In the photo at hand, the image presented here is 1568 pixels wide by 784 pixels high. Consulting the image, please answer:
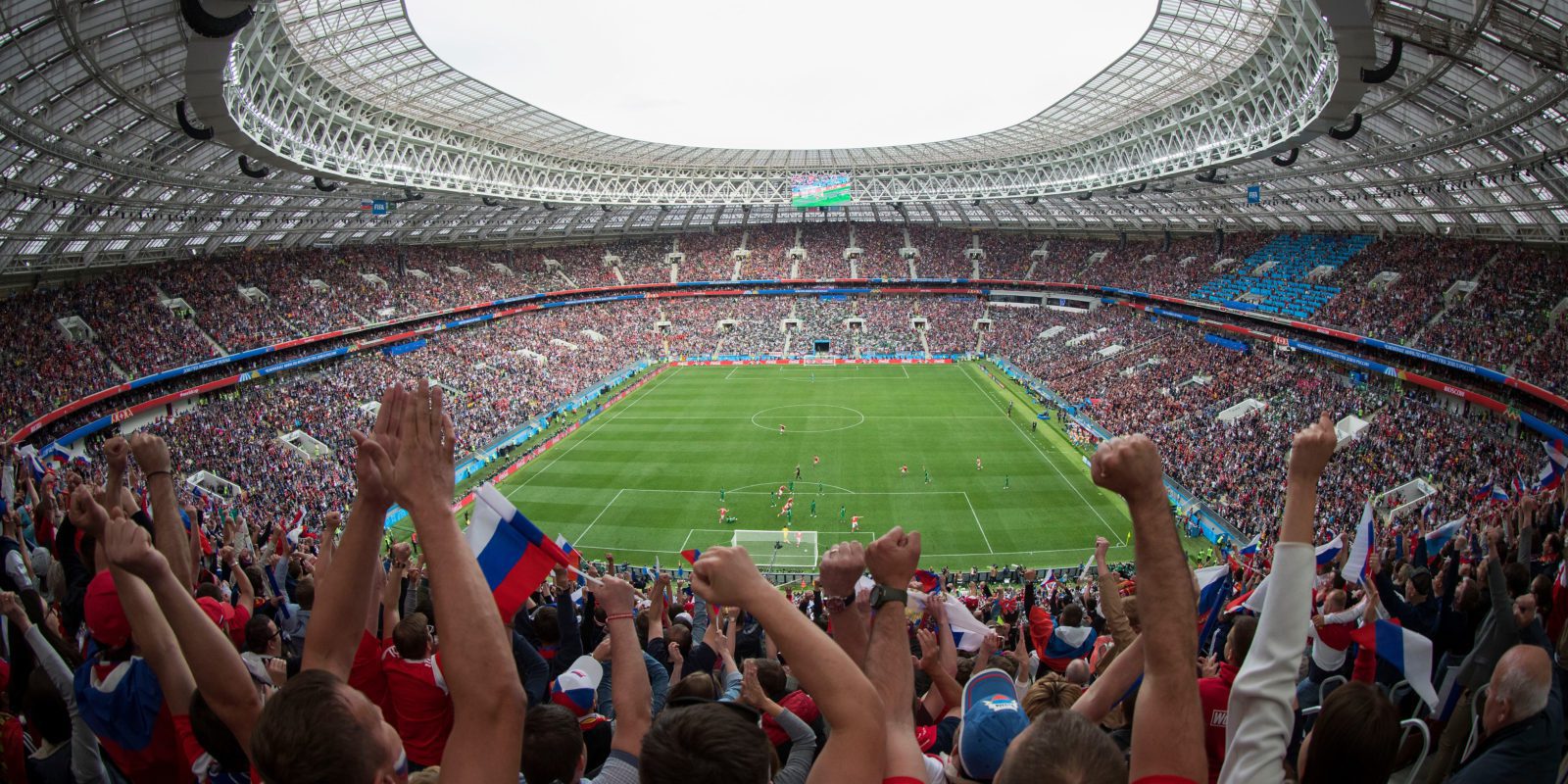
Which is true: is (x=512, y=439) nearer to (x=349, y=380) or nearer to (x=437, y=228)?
(x=349, y=380)

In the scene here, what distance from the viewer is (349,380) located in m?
48.5

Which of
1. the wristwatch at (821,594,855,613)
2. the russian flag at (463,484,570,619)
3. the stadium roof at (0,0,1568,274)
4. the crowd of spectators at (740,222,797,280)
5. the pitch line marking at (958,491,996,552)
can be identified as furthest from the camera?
the crowd of spectators at (740,222,797,280)

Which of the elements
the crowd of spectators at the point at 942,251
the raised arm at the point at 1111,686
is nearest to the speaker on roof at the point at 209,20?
the raised arm at the point at 1111,686

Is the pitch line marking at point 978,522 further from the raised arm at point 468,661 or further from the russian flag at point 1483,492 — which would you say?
the raised arm at point 468,661

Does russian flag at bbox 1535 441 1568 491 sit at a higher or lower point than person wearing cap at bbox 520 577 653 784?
lower

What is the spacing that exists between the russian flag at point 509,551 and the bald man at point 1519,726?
5323mm

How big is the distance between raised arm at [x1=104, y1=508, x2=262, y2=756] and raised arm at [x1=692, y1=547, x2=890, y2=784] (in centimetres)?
230

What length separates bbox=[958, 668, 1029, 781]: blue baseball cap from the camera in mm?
3836

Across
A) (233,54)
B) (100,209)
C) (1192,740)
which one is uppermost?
(233,54)

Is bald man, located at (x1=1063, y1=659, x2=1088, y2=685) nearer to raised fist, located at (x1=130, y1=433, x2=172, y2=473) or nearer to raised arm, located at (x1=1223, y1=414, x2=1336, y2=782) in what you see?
raised arm, located at (x1=1223, y1=414, x2=1336, y2=782)

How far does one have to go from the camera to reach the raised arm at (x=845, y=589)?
10.7ft

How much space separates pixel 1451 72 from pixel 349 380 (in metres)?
51.5

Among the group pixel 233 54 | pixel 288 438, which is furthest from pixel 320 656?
pixel 288 438

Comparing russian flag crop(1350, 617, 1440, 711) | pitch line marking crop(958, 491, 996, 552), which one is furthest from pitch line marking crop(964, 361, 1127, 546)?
russian flag crop(1350, 617, 1440, 711)
